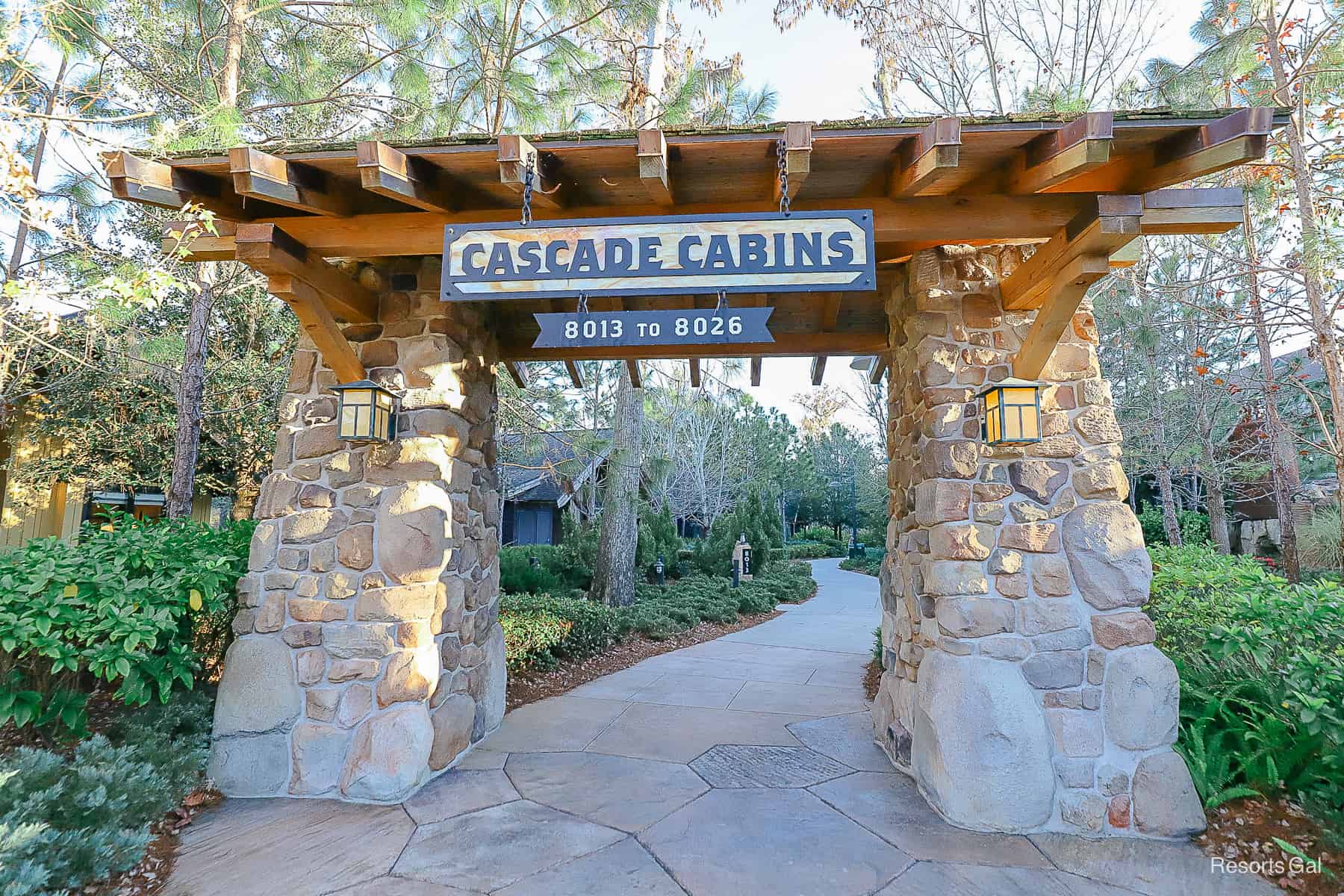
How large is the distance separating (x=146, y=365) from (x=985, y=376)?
7.39 m

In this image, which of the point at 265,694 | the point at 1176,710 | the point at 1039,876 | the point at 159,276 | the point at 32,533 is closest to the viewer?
the point at 1039,876

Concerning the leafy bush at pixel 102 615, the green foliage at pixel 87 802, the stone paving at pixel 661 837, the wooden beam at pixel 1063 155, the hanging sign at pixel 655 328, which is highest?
the wooden beam at pixel 1063 155

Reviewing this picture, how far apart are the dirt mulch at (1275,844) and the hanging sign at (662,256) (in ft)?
9.45

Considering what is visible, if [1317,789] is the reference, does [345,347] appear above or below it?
above

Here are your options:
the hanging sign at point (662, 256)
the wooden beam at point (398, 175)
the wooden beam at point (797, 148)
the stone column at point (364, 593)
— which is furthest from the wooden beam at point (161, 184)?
the wooden beam at point (797, 148)

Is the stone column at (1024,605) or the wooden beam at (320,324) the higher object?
the wooden beam at (320,324)

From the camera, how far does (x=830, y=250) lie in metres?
2.87

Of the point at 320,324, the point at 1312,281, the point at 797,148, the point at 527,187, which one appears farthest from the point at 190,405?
the point at 1312,281

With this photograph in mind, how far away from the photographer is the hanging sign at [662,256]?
287 cm

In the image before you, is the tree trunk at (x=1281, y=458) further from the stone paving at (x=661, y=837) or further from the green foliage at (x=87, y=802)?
the green foliage at (x=87, y=802)

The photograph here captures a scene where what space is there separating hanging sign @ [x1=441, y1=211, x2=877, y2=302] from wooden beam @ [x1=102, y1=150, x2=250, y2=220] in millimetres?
1254

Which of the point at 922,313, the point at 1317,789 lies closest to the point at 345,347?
the point at 922,313

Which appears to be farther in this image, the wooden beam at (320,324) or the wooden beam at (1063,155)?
the wooden beam at (320,324)

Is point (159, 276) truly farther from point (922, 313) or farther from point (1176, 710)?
point (1176, 710)
